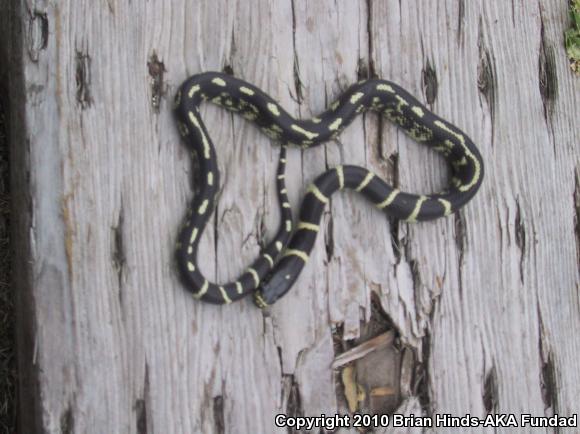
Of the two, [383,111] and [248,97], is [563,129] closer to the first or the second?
[383,111]

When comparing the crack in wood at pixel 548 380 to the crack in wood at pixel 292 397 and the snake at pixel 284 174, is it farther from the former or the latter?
the crack in wood at pixel 292 397

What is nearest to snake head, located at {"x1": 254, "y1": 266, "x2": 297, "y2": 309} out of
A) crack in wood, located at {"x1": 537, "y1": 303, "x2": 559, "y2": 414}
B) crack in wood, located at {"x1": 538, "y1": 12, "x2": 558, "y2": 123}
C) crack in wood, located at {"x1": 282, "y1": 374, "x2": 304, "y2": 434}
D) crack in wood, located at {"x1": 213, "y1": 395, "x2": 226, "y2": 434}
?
crack in wood, located at {"x1": 282, "y1": 374, "x2": 304, "y2": 434}

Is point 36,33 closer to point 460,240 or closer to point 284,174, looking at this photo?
point 284,174

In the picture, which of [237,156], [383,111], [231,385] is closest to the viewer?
[231,385]

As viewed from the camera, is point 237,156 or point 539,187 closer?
point 237,156

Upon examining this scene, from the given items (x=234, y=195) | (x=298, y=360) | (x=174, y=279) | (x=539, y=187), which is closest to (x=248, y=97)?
(x=234, y=195)

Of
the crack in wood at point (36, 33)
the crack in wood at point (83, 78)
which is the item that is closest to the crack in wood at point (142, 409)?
the crack in wood at point (83, 78)

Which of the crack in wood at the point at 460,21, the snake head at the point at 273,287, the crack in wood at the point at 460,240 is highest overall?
the crack in wood at the point at 460,21

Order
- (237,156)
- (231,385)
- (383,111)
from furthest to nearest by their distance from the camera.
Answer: (383,111), (237,156), (231,385)
